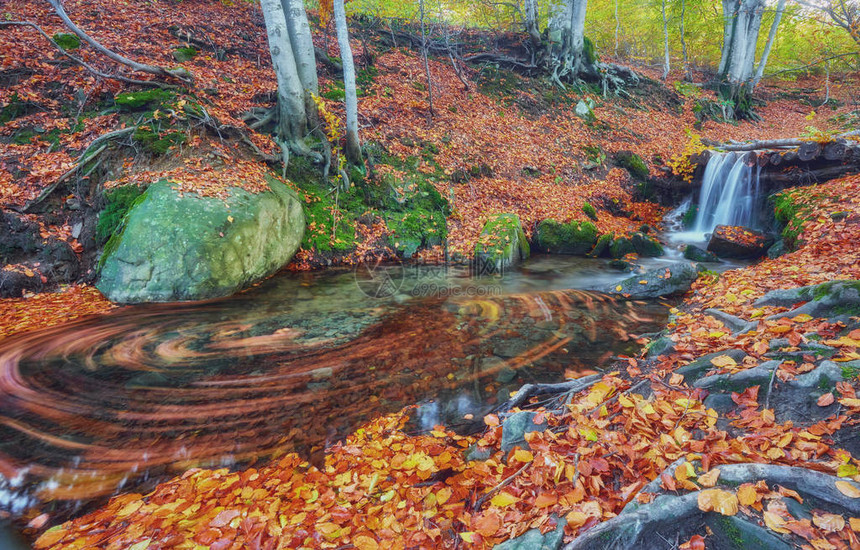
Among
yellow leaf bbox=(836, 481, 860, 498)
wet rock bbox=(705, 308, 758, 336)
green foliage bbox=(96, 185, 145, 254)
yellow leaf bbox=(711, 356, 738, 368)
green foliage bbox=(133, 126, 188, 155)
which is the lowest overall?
wet rock bbox=(705, 308, 758, 336)

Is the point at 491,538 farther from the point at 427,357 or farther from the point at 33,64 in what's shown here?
the point at 33,64

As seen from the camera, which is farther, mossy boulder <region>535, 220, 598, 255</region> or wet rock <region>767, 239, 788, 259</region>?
mossy boulder <region>535, 220, 598, 255</region>

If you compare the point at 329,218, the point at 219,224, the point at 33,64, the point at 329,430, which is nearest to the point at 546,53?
the point at 329,218

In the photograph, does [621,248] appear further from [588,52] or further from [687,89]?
[687,89]

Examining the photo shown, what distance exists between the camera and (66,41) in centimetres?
834

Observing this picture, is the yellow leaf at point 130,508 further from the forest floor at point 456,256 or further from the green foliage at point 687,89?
the green foliage at point 687,89

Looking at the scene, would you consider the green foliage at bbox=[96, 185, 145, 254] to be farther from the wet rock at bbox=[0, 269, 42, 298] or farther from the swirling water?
the swirling water

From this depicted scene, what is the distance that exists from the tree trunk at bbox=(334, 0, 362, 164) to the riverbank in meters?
7.71

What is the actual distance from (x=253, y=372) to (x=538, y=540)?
3.65 m

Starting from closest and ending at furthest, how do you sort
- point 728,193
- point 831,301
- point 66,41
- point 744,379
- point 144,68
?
point 744,379 → point 831,301 → point 144,68 → point 66,41 → point 728,193

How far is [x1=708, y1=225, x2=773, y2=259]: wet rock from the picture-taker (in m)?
8.46

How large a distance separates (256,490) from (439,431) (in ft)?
5.07

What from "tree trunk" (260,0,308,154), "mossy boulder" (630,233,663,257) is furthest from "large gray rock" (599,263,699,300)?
"tree trunk" (260,0,308,154)

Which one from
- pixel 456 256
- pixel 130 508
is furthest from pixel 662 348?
pixel 456 256
